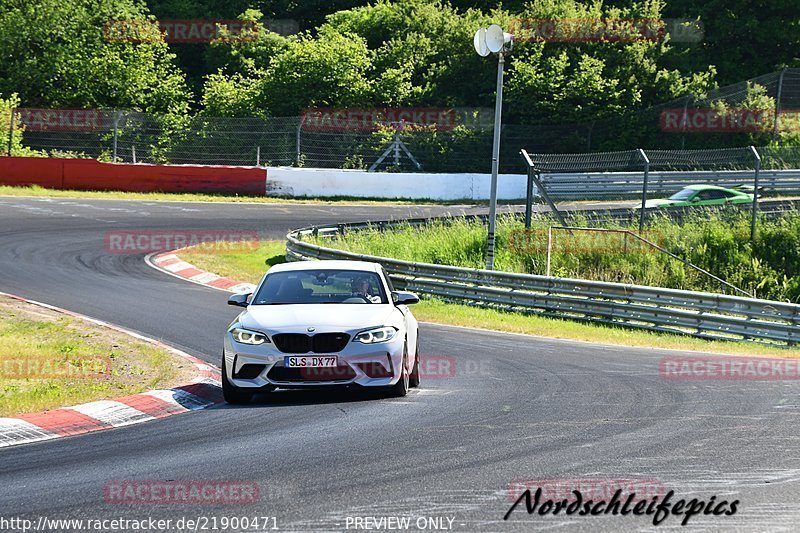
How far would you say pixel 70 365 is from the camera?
12.5m

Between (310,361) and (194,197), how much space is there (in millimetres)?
26810

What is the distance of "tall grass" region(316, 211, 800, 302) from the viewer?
23.6 metres

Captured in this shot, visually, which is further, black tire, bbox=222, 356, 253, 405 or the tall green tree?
the tall green tree

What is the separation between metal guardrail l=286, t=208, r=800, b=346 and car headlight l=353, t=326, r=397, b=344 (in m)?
9.31

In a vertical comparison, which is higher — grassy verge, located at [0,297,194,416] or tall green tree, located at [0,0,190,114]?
tall green tree, located at [0,0,190,114]

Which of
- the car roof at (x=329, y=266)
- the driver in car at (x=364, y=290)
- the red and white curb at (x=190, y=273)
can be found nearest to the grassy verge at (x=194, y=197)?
the red and white curb at (x=190, y=273)

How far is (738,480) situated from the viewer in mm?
6836

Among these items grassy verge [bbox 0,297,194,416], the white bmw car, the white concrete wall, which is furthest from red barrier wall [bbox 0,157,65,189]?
the white bmw car

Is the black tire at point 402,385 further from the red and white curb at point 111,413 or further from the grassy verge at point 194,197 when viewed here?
the grassy verge at point 194,197

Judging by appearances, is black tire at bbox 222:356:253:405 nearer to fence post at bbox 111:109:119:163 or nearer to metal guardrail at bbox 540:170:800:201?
metal guardrail at bbox 540:170:800:201

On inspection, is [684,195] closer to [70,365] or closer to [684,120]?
[684,120]

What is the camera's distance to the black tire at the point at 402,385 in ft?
34.3

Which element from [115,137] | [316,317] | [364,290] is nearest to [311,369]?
[316,317]

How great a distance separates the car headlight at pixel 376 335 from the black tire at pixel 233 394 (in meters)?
1.18
